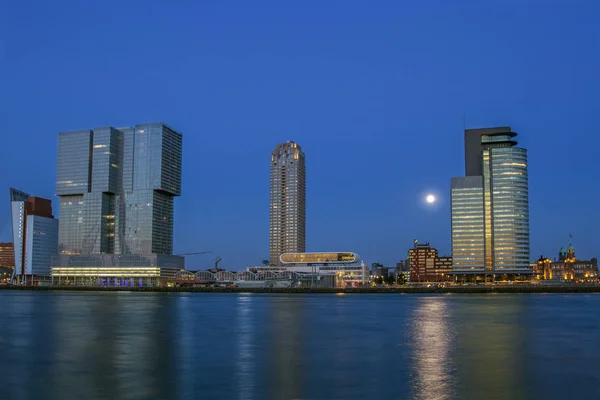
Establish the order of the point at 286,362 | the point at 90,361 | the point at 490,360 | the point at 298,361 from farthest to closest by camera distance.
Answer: the point at 490,360 → the point at 298,361 → the point at 90,361 → the point at 286,362

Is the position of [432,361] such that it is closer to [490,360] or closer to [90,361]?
[490,360]

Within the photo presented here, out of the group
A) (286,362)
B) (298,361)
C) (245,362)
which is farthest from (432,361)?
(245,362)

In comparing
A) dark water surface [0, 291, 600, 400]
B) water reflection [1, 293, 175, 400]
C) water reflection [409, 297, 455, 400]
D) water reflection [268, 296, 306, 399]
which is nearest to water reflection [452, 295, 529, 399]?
dark water surface [0, 291, 600, 400]

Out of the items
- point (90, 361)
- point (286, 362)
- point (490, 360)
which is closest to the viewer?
point (286, 362)

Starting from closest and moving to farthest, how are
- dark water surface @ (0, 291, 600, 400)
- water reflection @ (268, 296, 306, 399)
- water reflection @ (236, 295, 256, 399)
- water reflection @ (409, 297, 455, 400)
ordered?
water reflection @ (409, 297, 455, 400)
water reflection @ (268, 296, 306, 399)
dark water surface @ (0, 291, 600, 400)
water reflection @ (236, 295, 256, 399)

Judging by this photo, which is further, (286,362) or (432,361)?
(432,361)

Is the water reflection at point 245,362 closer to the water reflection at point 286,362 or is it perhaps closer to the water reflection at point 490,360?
the water reflection at point 286,362

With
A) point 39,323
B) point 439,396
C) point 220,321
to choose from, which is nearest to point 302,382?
point 439,396

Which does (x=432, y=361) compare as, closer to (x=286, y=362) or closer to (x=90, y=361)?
(x=286, y=362)

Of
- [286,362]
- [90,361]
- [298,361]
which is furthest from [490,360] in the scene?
[90,361]

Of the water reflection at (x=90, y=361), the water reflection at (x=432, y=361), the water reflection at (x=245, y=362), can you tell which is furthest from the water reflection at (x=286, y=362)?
the water reflection at (x=432, y=361)

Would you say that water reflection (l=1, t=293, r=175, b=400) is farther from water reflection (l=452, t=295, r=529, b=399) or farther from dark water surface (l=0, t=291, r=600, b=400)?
water reflection (l=452, t=295, r=529, b=399)

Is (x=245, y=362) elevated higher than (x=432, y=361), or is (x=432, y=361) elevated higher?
(x=432, y=361)

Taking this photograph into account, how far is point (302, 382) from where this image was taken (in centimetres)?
2917
